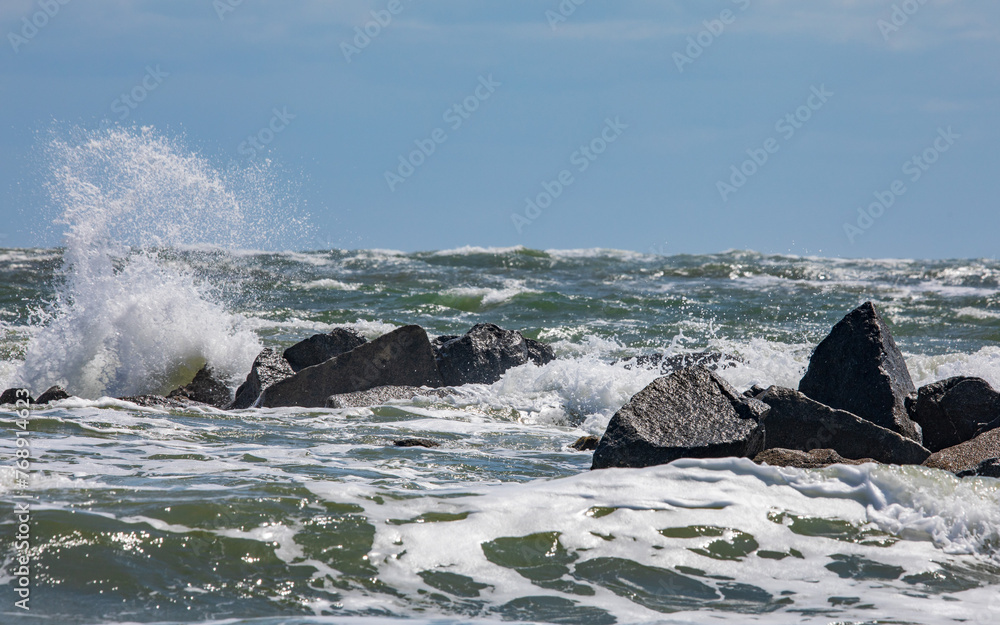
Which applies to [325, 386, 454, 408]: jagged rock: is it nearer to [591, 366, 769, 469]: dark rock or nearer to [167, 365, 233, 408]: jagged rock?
[167, 365, 233, 408]: jagged rock

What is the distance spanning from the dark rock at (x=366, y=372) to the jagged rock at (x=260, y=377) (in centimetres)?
18

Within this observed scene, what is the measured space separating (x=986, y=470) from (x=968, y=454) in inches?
24.3

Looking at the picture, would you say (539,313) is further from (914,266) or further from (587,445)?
(914,266)

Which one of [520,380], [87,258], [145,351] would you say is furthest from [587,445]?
[87,258]

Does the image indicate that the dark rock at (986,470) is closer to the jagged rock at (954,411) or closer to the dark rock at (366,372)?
the jagged rock at (954,411)

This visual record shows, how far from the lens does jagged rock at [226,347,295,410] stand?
7816 mm

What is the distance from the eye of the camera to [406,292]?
18047 millimetres

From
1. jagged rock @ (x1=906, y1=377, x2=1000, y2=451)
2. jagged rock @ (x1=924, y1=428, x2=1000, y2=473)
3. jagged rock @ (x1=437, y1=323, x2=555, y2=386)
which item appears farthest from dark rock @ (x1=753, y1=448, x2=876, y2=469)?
jagged rock @ (x1=437, y1=323, x2=555, y2=386)

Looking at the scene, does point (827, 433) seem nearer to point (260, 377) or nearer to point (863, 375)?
point (863, 375)

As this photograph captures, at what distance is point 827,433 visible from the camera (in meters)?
5.42

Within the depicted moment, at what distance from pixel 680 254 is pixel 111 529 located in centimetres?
2720

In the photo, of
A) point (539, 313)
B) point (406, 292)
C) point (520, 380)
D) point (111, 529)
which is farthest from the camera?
point (406, 292)

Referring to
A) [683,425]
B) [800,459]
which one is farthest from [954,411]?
[683,425]

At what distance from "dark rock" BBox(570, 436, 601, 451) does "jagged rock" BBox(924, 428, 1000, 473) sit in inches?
81.9
